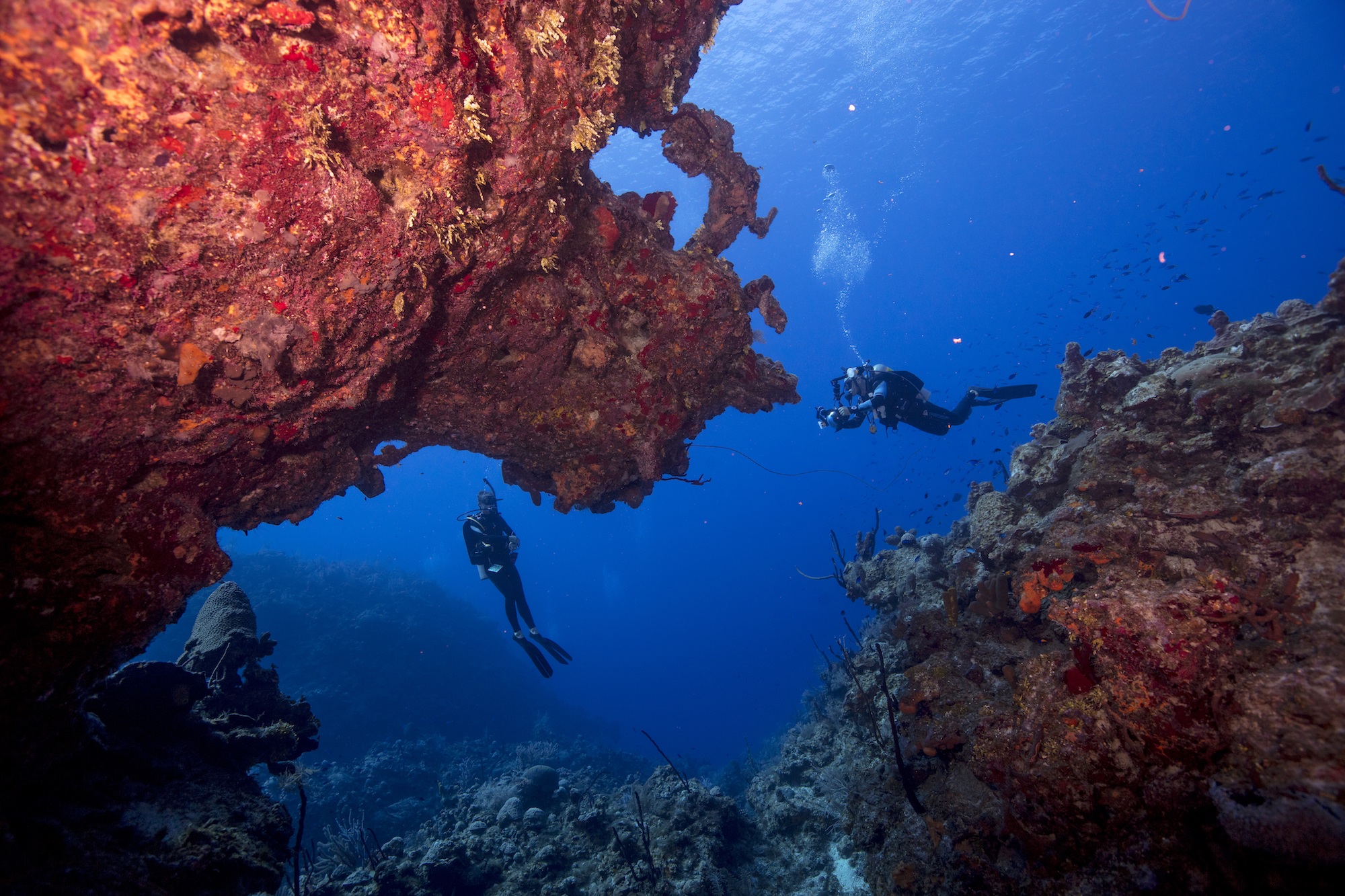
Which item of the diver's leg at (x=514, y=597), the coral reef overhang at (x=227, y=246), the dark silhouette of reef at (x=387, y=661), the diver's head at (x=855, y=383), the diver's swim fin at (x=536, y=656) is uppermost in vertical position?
the dark silhouette of reef at (x=387, y=661)

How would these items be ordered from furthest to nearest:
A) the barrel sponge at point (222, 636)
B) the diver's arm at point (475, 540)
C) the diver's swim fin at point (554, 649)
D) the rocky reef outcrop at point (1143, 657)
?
the diver's arm at point (475, 540) < the diver's swim fin at point (554, 649) < the barrel sponge at point (222, 636) < the rocky reef outcrop at point (1143, 657)

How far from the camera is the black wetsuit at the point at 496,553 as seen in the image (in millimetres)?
10773

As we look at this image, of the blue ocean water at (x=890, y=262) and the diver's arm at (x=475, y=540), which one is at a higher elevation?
the blue ocean water at (x=890, y=262)

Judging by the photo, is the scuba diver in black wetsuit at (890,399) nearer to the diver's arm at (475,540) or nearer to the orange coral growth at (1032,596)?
the orange coral growth at (1032,596)

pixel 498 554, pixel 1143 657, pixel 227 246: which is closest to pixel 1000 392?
pixel 1143 657

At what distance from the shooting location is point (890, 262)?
7106 cm

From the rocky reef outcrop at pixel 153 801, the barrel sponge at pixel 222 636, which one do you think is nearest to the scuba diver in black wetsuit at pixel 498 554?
the barrel sponge at pixel 222 636

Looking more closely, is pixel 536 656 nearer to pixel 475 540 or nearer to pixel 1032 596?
pixel 475 540

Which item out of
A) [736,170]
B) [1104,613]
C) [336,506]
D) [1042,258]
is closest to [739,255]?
[1042,258]

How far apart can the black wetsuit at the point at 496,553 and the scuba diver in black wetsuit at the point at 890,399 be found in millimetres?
8003

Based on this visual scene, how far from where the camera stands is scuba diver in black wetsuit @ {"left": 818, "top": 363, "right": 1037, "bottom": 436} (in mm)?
10781

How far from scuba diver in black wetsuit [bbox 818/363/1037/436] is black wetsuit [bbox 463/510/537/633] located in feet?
26.3

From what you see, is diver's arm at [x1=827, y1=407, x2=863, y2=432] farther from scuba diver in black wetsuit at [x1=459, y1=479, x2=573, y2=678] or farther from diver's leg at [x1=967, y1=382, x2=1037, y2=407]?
scuba diver in black wetsuit at [x1=459, y1=479, x2=573, y2=678]

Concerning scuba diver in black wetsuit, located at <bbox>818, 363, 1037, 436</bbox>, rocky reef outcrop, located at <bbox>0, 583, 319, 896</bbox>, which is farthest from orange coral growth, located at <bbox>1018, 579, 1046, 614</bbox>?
rocky reef outcrop, located at <bbox>0, 583, 319, 896</bbox>
